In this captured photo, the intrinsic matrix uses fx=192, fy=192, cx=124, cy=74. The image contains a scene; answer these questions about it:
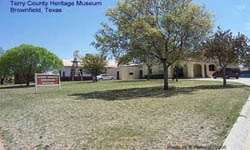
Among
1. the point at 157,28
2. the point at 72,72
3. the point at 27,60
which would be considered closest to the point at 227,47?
the point at 157,28

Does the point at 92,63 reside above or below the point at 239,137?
above

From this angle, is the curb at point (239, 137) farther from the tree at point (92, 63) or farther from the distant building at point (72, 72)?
the distant building at point (72, 72)

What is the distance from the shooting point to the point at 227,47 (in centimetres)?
1411

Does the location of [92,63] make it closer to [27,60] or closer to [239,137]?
[27,60]

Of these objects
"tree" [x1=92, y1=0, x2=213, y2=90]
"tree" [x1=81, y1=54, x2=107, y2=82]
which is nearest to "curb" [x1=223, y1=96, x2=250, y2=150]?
"tree" [x1=92, y1=0, x2=213, y2=90]

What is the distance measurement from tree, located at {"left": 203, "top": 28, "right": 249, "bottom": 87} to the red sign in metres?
12.1

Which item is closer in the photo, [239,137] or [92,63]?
[239,137]

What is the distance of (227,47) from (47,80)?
45.8 ft

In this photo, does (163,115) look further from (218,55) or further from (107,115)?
(218,55)

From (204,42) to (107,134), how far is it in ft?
41.8

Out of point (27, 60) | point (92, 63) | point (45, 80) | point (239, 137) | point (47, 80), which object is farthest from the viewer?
point (92, 63)

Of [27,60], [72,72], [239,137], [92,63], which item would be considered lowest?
[239,137]

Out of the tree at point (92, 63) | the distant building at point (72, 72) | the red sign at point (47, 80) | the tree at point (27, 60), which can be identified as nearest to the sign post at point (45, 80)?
the red sign at point (47, 80)

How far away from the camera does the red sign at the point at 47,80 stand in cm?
1455
